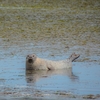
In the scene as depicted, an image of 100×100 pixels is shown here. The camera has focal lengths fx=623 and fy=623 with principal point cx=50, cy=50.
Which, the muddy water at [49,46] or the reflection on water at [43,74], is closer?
the muddy water at [49,46]

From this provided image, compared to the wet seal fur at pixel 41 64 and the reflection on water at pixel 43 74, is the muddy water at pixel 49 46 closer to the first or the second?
the reflection on water at pixel 43 74

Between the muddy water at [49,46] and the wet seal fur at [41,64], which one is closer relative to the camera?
the muddy water at [49,46]

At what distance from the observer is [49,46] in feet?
68.9

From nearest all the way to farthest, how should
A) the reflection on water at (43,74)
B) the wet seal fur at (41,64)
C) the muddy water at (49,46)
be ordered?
the muddy water at (49,46) → the reflection on water at (43,74) → the wet seal fur at (41,64)

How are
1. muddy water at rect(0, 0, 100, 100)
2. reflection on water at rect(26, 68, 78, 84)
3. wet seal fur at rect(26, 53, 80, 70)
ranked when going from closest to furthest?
muddy water at rect(0, 0, 100, 100), reflection on water at rect(26, 68, 78, 84), wet seal fur at rect(26, 53, 80, 70)

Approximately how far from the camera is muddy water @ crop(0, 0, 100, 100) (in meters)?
12.8

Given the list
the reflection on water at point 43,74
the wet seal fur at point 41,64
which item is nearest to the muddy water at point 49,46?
the reflection on water at point 43,74

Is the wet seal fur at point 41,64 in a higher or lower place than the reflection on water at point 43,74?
higher

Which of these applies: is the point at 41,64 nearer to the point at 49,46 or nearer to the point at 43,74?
the point at 43,74

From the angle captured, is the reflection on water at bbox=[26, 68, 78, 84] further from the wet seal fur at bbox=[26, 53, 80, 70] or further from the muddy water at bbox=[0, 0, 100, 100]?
the wet seal fur at bbox=[26, 53, 80, 70]

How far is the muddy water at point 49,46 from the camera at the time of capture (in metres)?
12.8

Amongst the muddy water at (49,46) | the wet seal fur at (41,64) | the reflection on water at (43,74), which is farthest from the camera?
the wet seal fur at (41,64)

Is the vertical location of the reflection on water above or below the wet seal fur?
below

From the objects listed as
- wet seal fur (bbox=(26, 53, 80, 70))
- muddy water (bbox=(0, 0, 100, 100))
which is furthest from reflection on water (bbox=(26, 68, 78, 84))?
wet seal fur (bbox=(26, 53, 80, 70))
